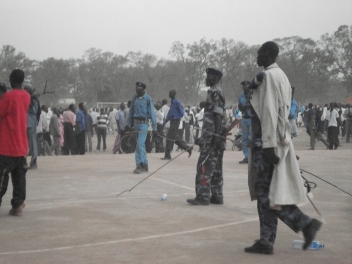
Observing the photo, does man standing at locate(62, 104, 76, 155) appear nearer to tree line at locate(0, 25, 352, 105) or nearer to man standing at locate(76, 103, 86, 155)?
man standing at locate(76, 103, 86, 155)

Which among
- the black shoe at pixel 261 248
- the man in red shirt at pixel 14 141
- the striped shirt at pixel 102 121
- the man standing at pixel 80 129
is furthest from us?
the striped shirt at pixel 102 121

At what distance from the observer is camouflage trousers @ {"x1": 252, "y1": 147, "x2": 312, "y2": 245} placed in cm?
575

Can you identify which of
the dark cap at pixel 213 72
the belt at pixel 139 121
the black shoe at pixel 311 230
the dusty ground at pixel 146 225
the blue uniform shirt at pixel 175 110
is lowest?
the dusty ground at pixel 146 225

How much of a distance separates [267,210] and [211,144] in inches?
120

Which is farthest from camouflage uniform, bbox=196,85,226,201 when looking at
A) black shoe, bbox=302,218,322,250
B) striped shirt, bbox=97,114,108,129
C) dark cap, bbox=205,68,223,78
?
striped shirt, bbox=97,114,108,129

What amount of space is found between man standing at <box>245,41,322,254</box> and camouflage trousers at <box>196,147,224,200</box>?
2790 mm

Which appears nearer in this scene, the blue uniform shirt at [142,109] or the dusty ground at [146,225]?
the dusty ground at [146,225]

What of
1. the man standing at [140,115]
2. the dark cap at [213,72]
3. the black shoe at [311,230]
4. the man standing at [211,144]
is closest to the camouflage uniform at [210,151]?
the man standing at [211,144]

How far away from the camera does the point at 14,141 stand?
7.82 metres

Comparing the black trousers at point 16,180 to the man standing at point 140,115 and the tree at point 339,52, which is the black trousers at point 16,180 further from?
the tree at point 339,52

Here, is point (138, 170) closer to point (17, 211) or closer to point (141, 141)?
point (141, 141)

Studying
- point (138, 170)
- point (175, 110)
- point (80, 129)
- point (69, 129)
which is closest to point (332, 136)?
point (80, 129)

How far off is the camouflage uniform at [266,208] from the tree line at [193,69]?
58752mm

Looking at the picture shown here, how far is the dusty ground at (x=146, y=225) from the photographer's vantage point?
5867 millimetres
